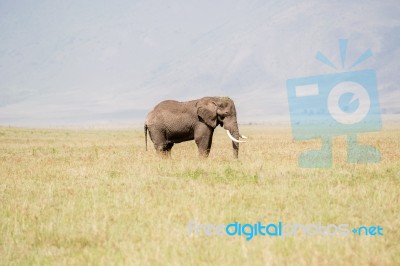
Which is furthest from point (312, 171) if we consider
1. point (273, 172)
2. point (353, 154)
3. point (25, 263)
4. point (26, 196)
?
point (25, 263)

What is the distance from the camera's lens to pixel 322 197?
29.7ft

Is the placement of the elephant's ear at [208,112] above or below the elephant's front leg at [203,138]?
above

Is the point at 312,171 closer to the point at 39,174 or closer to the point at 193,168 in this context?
the point at 193,168

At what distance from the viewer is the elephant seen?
1673 cm

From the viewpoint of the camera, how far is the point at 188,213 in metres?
7.92

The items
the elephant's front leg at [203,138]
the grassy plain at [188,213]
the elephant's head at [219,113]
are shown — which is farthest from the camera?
the elephant's front leg at [203,138]

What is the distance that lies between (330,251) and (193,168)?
26.0ft

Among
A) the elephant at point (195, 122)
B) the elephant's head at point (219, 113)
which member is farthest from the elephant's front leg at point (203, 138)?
the elephant's head at point (219, 113)

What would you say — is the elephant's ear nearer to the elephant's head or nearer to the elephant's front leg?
the elephant's head

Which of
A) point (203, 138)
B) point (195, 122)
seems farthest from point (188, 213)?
point (195, 122)

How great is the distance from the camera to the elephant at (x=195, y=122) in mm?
16734

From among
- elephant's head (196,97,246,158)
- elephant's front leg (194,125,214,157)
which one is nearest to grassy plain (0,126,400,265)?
elephant's front leg (194,125,214,157)

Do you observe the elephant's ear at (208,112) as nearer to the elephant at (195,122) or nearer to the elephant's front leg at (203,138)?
the elephant at (195,122)

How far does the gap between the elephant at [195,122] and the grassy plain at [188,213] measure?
3.65 meters
